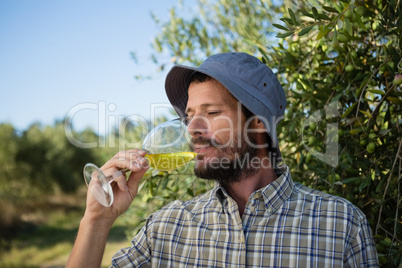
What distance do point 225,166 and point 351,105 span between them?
85 cm

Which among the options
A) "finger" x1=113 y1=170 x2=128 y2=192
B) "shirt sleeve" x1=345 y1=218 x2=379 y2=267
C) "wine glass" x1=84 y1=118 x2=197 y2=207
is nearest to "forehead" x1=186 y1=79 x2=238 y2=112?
"wine glass" x1=84 y1=118 x2=197 y2=207

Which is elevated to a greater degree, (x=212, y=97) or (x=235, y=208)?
(x=212, y=97)

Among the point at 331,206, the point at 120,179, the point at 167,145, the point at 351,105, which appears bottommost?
the point at 331,206

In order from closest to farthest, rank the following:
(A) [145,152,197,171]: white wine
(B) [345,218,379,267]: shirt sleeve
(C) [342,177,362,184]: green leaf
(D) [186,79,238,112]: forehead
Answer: (B) [345,218,379,267]: shirt sleeve, (A) [145,152,197,171]: white wine, (D) [186,79,238,112]: forehead, (C) [342,177,362,184]: green leaf

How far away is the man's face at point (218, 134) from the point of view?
6.06ft

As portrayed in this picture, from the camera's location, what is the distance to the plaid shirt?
1559mm

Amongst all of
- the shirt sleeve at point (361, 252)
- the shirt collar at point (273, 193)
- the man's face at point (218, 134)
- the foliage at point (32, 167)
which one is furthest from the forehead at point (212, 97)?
the foliage at point (32, 167)

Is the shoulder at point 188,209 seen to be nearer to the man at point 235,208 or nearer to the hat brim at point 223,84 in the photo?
the man at point 235,208

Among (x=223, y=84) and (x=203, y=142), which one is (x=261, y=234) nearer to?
(x=203, y=142)

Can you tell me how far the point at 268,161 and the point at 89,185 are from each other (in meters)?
0.91

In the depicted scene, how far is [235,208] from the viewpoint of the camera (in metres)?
1.74

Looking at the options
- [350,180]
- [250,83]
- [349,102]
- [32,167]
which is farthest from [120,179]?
[32,167]

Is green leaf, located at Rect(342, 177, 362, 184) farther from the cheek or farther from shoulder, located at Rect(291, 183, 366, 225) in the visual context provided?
the cheek

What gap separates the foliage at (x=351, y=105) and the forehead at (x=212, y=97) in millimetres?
396
